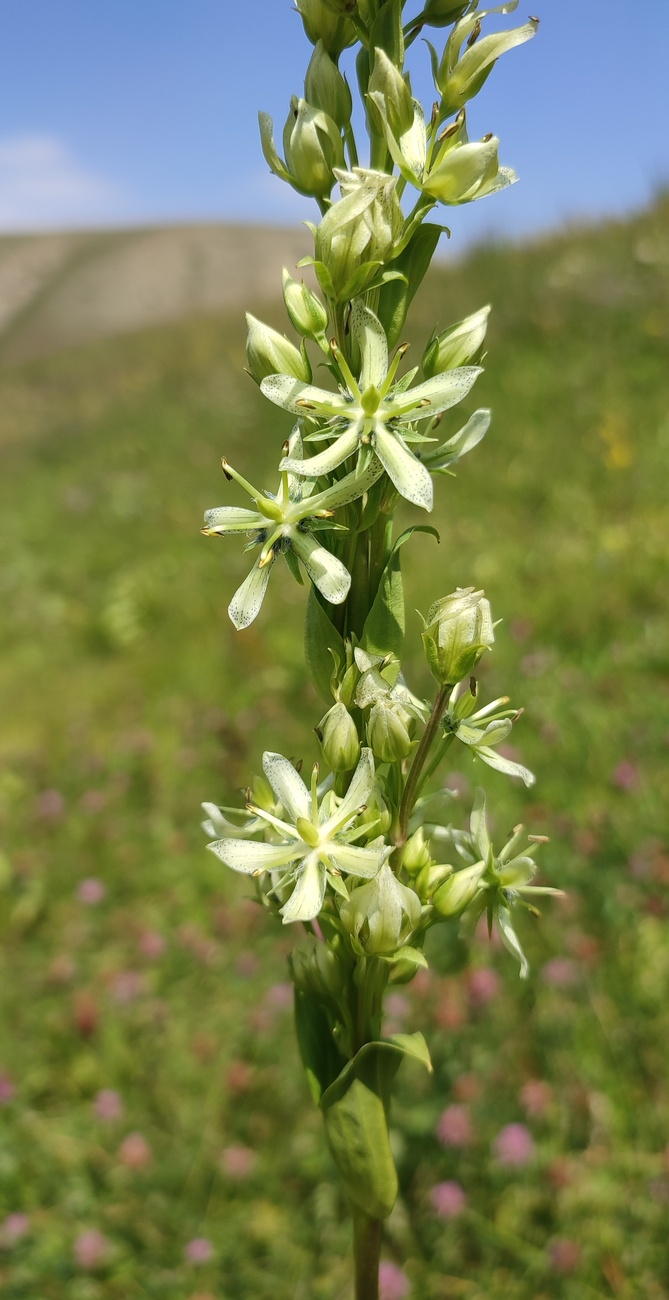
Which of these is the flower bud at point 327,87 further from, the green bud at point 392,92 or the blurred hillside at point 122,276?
the blurred hillside at point 122,276

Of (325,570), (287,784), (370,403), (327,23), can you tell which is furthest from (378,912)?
(327,23)

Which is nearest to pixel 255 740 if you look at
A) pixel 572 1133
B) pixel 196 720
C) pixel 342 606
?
pixel 196 720

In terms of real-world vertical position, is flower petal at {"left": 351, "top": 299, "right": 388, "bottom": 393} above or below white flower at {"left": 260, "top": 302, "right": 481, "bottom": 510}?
above

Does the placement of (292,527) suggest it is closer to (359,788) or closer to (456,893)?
(359,788)

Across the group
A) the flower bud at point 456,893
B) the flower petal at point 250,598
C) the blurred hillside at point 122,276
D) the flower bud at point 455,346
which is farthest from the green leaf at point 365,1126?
the blurred hillside at point 122,276

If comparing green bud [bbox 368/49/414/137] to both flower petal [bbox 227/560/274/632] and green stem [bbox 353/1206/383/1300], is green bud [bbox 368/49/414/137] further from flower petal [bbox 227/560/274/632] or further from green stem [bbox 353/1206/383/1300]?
green stem [bbox 353/1206/383/1300]

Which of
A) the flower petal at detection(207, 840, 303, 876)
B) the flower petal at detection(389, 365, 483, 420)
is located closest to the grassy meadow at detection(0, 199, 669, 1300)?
the flower petal at detection(207, 840, 303, 876)
